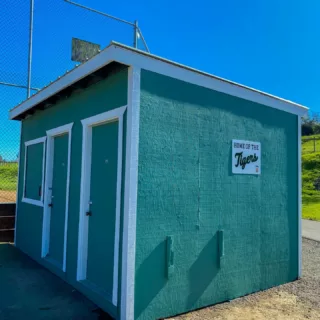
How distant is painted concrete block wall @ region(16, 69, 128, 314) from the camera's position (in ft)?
13.3

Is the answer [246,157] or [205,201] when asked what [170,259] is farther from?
[246,157]

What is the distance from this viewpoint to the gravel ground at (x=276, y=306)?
3.90 metres

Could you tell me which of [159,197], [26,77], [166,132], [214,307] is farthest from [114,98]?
[26,77]

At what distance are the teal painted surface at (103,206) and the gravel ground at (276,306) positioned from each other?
1123 mm

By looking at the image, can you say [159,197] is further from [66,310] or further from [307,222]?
[307,222]

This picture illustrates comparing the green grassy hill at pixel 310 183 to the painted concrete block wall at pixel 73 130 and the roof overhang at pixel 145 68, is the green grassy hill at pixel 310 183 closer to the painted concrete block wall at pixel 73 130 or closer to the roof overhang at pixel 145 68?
the roof overhang at pixel 145 68

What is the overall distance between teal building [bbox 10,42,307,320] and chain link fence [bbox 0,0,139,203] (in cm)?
192

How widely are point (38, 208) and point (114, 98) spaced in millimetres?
3368

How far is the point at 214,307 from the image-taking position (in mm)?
4148

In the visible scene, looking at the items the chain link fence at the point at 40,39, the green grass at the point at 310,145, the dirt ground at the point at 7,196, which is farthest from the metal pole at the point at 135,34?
the green grass at the point at 310,145

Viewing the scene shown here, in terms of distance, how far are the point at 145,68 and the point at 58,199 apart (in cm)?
303

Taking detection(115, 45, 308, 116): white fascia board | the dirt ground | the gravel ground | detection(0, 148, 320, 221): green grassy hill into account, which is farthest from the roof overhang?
→ the dirt ground

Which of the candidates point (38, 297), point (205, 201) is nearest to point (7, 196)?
point (38, 297)

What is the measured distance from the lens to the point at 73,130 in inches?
199
